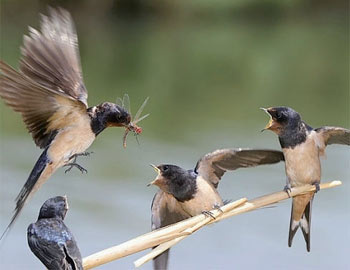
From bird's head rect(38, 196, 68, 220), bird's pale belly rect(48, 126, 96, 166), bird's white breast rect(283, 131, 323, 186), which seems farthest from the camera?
bird's white breast rect(283, 131, 323, 186)

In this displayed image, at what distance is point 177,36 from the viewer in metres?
14.9

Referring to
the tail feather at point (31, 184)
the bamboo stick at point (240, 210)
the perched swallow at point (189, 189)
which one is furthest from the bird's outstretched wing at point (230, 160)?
the tail feather at point (31, 184)

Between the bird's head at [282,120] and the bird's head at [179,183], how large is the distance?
220 mm

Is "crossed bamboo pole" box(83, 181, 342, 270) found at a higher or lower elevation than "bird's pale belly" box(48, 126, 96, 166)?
lower

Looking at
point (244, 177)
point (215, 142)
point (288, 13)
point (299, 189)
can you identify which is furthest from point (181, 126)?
point (288, 13)

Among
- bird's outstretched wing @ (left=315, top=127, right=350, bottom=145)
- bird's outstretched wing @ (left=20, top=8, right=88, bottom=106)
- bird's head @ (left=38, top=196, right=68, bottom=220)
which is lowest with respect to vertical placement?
bird's head @ (left=38, top=196, right=68, bottom=220)

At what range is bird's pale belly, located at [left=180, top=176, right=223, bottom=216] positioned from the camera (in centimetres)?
180

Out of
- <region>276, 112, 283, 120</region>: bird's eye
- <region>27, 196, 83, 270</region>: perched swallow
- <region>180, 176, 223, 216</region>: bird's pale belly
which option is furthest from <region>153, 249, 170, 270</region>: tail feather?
<region>276, 112, 283, 120</region>: bird's eye

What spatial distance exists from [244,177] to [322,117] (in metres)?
1.92

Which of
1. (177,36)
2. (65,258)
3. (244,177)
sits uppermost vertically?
(177,36)

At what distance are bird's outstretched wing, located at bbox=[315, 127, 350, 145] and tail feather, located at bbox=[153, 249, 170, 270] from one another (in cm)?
41

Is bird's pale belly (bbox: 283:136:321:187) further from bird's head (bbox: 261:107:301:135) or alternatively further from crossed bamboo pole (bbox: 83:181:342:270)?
crossed bamboo pole (bbox: 83:181:342:270)

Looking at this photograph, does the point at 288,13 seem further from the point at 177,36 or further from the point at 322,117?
the point at 322,117

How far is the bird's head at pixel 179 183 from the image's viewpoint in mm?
1764
